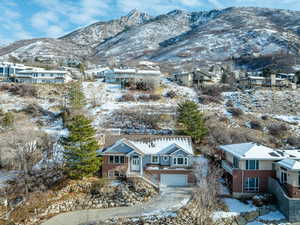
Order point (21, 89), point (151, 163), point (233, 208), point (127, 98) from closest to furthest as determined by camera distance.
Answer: point (233, 208) < point (151, 163) < point (127, 98) < point (21, 89)

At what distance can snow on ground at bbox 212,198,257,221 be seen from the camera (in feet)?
65.0

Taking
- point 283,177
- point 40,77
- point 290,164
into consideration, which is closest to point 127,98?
point 40,77

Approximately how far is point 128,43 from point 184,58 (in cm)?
6880

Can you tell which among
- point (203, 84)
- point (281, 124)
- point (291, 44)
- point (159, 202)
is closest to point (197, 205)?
point (159, 202)

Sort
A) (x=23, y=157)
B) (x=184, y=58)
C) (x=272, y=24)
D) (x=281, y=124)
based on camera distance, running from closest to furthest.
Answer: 1. (x=23, y=157)
2. (x=281, y=124)
3. (x=184, y=58)
4. (x=272, y=24)

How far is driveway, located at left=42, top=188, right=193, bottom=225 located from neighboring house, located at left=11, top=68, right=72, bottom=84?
5165 centimetres

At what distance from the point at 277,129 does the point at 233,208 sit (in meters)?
23.0

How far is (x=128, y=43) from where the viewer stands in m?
188

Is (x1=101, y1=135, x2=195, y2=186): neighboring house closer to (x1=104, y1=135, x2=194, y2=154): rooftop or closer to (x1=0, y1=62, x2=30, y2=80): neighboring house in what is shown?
(x1=104, y1=135, x2=194, y2=154): rooftop

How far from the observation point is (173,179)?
83.3 feet

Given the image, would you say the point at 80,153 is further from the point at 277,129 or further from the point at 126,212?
the point at 277,129

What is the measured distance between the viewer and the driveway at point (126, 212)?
63.6ft

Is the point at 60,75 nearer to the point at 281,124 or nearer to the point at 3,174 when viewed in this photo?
the point at 3,174

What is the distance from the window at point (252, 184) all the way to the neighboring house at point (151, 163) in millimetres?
5069
